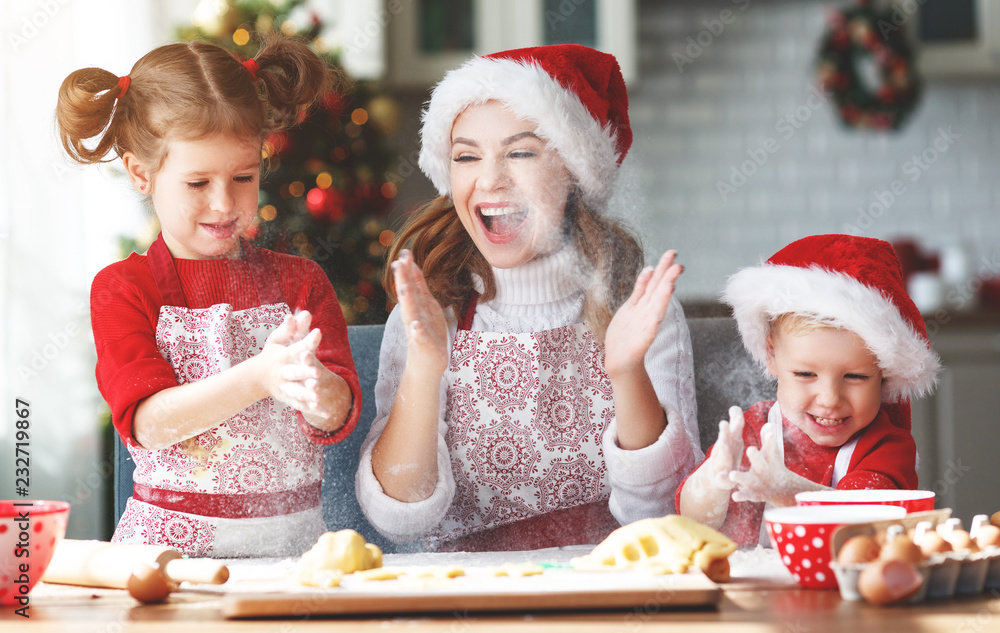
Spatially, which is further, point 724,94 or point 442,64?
point 724,94

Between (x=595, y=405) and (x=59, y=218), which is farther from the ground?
(x=59, y=218)

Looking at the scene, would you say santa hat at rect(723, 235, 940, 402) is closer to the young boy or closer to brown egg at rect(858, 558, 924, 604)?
the young boy

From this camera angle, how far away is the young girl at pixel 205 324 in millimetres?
795

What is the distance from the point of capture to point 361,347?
0.85 meters

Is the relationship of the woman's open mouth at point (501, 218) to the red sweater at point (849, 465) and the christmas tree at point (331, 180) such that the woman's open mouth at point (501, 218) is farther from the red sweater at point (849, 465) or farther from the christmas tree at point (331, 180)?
the red sweater at point (849, 465)

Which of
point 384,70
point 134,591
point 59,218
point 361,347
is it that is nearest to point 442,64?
point 384,70

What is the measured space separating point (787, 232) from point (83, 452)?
29.1 inches

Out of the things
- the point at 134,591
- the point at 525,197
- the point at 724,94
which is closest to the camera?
the point at 134,591

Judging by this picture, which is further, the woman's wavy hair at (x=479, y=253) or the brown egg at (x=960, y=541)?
the woman's wavy hair at (x=479, y=253)

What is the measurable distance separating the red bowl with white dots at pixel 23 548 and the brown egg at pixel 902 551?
1.85 ft

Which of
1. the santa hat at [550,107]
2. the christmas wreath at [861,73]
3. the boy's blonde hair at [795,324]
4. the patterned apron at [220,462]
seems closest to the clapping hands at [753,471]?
the boy's blonde hair at [795,324]

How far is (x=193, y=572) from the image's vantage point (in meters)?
0.64

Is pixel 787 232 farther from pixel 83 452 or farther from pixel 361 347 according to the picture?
pixel 83 452

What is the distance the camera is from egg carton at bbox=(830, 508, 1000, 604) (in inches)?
23.6
